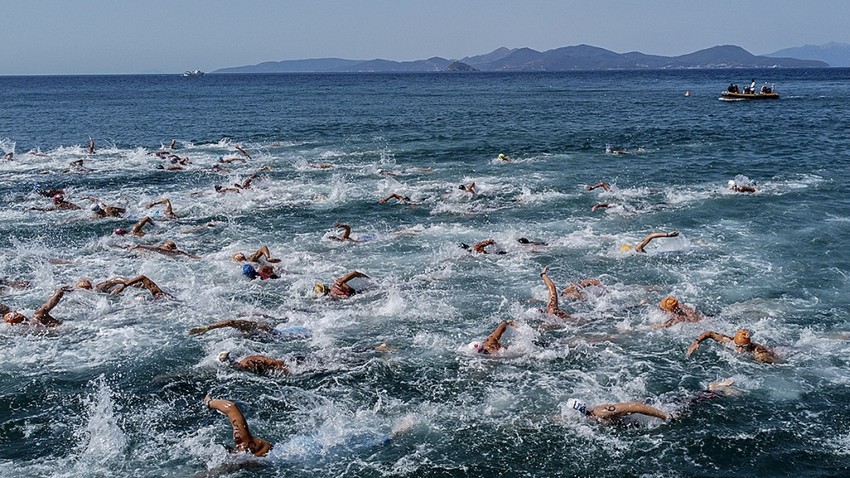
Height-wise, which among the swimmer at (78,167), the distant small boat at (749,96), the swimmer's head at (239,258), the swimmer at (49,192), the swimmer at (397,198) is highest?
the distant small boat at (749,96)

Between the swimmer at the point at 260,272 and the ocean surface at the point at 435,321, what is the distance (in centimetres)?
34

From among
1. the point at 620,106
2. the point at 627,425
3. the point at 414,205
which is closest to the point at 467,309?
the point at 627,425

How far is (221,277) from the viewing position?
2022 cm

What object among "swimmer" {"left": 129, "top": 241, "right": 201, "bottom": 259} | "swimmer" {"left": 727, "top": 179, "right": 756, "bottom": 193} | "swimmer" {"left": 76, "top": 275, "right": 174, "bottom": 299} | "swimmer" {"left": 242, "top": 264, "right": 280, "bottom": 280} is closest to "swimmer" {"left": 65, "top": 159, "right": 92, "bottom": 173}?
"swimmer" {"left": 129, "top": 241, "right": 201, "bottom": 259}

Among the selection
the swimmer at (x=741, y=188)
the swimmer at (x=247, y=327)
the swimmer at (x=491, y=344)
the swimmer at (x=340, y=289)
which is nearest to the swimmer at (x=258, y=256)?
the swimmer at (x=340, y=289)

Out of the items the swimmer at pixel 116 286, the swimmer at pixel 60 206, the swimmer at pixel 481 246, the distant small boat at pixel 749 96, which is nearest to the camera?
the swimmer at pixel 116 286

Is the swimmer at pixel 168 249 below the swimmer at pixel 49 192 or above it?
below

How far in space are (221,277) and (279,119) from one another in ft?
185

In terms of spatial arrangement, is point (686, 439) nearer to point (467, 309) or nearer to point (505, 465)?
→ point (505, 465)

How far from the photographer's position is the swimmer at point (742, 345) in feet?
47.0

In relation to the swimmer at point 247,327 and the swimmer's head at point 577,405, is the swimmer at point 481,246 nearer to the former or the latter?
the swimmer at point 247,327

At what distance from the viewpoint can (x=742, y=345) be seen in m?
14.6

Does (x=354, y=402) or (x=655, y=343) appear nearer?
(x=354, y=402)

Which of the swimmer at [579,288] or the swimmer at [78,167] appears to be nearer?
the swimmer at [579,288]
